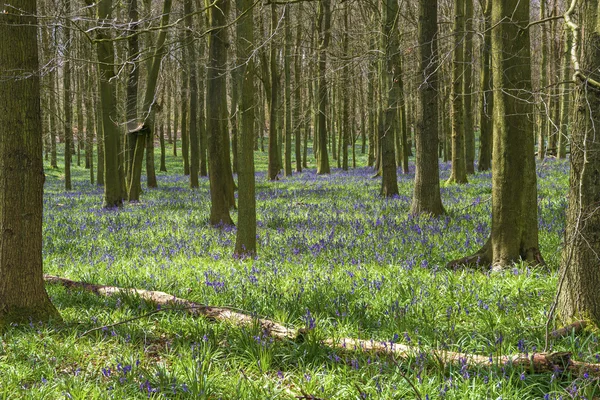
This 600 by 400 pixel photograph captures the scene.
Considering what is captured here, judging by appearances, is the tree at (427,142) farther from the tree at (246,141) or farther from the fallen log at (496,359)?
the fallen log at (496,359)

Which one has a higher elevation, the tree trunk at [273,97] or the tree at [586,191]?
the tree trunk at [273,97]

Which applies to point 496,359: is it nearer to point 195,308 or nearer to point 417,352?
point 417,352

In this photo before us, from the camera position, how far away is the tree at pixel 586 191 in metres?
3.64

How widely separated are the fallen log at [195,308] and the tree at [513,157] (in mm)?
3193

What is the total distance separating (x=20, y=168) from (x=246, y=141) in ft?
10.9

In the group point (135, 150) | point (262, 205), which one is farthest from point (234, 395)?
point (135, 150)

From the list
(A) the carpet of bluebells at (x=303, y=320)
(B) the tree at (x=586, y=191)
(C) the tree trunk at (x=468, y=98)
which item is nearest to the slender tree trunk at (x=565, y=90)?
(B) the tree at (x=586, y=191)

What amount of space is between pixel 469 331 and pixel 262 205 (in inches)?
398

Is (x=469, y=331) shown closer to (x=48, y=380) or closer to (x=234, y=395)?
(x=234, y=395)

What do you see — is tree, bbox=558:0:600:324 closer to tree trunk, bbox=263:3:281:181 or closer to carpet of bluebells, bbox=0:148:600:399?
carpet of bluebells, bbox=0:148:600:399

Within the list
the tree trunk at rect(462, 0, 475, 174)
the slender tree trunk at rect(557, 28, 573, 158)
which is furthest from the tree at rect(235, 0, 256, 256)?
the tree trunk at rect(462, 0, 475, 174)

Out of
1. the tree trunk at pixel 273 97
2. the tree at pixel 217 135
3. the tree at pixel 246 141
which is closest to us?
the tree at pixel 246 141

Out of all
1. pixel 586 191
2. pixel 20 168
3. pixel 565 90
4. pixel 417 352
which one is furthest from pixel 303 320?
pixel 565 90

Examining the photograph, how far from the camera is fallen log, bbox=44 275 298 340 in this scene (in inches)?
164
